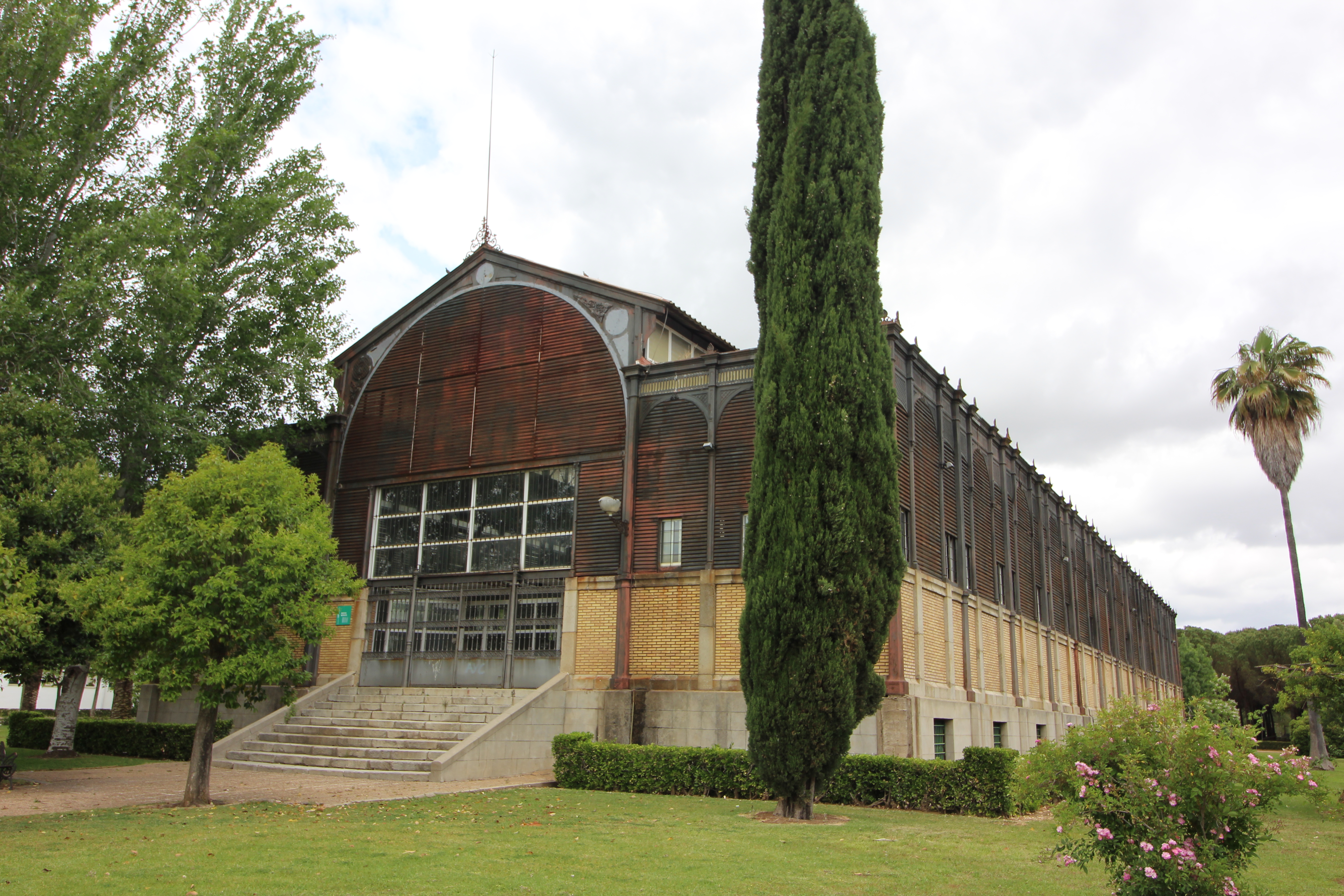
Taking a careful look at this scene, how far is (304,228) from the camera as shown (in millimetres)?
25844

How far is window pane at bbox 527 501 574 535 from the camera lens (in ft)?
77.9

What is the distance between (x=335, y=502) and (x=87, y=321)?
8.23 meters

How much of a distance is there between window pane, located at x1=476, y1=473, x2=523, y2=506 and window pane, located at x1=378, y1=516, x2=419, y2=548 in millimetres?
2159

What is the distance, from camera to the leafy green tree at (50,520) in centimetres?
1587

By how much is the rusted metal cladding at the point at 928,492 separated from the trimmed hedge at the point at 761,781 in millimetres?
6038

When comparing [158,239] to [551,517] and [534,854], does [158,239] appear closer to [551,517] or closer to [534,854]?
[551,517]

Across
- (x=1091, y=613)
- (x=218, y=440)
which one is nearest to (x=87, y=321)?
(x=218, y=440)

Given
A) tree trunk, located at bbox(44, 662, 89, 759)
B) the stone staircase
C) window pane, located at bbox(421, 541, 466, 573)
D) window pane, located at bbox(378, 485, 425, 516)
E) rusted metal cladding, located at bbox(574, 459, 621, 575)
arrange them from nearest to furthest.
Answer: the stone staircase → rusted metal cladding, located at bbox(574, 459, 621, 575) → tree trunk, located at bbox(44, 662, 89, 759) → window pane, located at bbox(421, 541, 466, 573) → window pane, located at bbox(378, 485, 425, 516)

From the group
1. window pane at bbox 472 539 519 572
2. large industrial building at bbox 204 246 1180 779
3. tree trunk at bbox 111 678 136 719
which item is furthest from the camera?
tree trunk at bbox 111 678 136 719

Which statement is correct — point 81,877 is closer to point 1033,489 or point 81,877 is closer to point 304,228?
point 304,228

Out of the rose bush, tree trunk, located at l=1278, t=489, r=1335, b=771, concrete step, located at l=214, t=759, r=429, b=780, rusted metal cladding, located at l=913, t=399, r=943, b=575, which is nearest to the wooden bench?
concrete step, located at l=214, t=759, r=429, b=780

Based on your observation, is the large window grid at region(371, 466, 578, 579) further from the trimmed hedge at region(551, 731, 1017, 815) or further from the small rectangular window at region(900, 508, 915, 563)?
the small rectangular window at region(900, 508, 915, 563)

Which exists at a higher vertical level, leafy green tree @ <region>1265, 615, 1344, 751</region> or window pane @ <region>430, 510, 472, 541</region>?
window pane @ <region>430, 510, 472, 541</region>

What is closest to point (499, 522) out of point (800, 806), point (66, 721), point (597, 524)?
point (597, 524)
